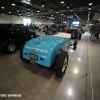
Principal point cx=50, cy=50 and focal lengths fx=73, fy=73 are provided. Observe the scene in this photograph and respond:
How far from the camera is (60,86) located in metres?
2.07

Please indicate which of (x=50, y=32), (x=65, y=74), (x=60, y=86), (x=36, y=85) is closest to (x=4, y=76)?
(x=36, y=85)

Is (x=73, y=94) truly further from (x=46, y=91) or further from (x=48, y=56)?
(x=48, y=56)

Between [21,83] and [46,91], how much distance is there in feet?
2.54

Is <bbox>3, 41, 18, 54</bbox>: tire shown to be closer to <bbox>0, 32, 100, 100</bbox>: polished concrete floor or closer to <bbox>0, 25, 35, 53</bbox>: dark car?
<bbox>0, 25, 35, 53</bbox>: dark car

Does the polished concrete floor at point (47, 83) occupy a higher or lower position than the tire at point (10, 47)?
lower

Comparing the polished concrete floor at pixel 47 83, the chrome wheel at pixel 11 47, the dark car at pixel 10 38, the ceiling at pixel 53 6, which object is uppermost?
the ceiling at pixel 53 6

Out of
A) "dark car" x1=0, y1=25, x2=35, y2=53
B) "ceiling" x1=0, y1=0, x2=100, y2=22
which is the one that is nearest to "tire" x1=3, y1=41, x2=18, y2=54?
"dark car" x1=0, y1=25, x2=35, y2=53

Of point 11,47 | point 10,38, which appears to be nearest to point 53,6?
point 10,38

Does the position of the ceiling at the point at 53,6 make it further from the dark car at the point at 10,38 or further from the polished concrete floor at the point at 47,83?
the polished concrete floor at the point at 47,83

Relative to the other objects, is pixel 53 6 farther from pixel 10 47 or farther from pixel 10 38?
pixel 10 47

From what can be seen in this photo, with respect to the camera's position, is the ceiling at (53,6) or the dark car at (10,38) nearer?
the dark car at (10,38)

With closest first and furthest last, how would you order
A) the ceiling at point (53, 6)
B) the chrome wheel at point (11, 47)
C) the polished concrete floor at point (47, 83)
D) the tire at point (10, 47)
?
the polished concrete floor at point (47, 83) < the tire at point (10, 47) < the chrome wheel at point (11, 47) < the ceiling at point (53, 6)

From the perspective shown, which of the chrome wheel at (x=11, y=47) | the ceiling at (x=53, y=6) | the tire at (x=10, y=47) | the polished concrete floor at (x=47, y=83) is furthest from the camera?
the ceiling at (x=53, y=6)

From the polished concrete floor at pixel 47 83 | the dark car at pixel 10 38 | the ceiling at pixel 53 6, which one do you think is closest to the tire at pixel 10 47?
the dark car at pixel 10 38
